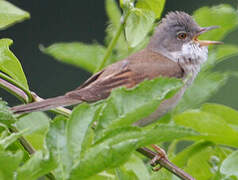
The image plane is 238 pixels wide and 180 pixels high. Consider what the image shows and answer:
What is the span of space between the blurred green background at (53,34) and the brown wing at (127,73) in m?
5.08

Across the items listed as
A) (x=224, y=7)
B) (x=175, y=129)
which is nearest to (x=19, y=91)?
(x=175, y=129)

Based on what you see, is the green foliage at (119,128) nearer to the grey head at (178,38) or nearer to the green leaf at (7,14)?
the green leaf at (7,14)

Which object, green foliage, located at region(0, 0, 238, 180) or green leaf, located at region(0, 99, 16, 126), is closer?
green foliage, located at region(0, 0, 238, 180)

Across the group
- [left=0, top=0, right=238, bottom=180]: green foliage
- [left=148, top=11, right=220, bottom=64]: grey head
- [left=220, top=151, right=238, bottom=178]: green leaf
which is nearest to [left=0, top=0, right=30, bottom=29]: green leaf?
[left=0, top=0, right=238, bottom=180]: green foliage

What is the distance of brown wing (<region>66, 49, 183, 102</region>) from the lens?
255 cm

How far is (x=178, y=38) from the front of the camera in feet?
12.2

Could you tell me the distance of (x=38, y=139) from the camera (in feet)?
6.40

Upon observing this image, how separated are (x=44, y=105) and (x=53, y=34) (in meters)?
7.01

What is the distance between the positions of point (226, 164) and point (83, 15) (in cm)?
791

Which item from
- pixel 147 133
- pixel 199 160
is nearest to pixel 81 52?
pixel 199 160

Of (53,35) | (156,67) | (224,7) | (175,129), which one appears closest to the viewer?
(175,129)

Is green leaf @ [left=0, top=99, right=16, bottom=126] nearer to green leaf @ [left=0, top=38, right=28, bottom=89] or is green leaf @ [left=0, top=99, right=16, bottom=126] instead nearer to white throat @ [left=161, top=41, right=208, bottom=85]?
green leaf @ [left=0, top=38, right=28, bottom=89]

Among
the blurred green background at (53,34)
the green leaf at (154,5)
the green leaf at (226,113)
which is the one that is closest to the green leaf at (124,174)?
the green leaf at (226,113)

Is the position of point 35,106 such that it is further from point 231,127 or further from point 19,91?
point 231,127
